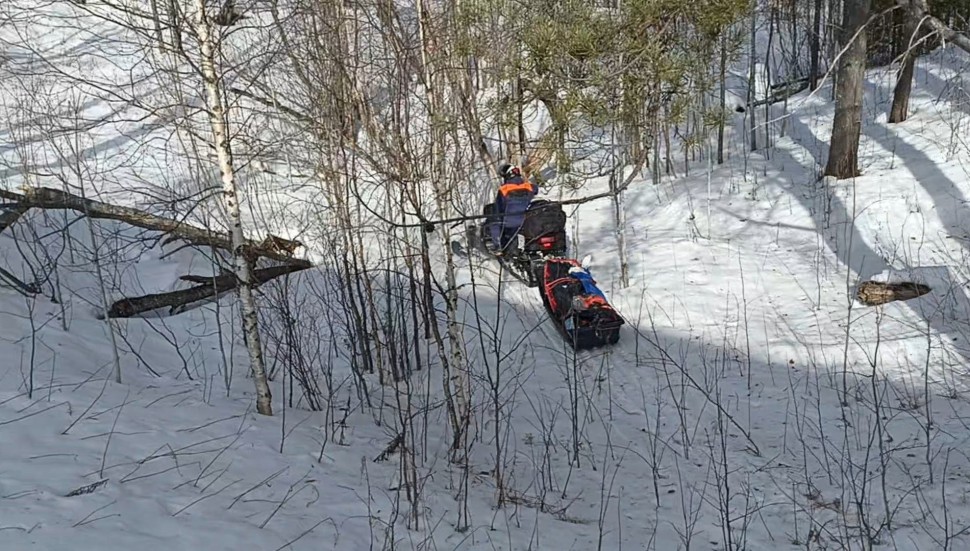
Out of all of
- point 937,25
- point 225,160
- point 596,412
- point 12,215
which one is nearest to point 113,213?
point 12,215

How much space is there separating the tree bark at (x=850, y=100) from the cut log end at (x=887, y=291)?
3.42 metres

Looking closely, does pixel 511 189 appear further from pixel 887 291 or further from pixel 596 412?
pixel 887 291

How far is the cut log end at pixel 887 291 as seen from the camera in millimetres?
6359

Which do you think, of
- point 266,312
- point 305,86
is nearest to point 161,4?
point 305,86

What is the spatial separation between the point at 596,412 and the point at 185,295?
4.80m

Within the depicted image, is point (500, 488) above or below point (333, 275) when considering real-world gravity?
below

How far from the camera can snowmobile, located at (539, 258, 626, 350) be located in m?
6.53

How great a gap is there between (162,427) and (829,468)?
Result: 4.23 m

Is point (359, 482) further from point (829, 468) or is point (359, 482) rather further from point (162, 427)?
point (829, 468)

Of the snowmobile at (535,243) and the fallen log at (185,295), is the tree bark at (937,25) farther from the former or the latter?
the fallen log at (185,295)

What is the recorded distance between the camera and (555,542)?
3.56m

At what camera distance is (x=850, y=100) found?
30.2ft

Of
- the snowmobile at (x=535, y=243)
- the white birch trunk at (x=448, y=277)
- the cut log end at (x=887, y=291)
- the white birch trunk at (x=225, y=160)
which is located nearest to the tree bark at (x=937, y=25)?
the cut log end at (x=887, y=291)

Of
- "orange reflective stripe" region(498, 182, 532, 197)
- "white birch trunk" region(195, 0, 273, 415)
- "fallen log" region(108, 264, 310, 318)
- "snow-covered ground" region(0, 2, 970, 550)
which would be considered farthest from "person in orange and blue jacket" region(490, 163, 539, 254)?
"white birch trunk" region(195, 0, 273, 415)
